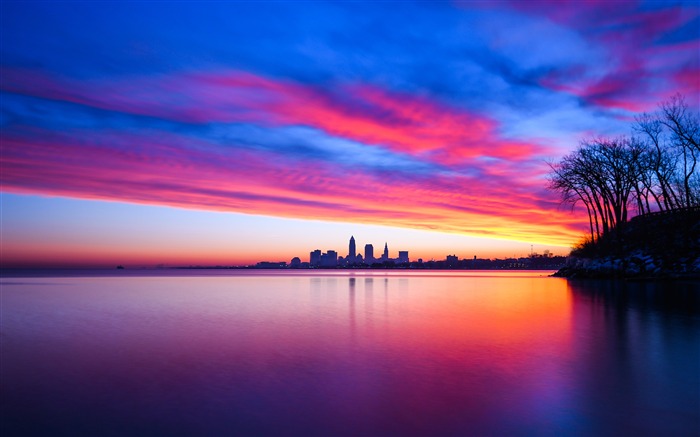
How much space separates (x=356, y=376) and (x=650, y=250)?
3696cm

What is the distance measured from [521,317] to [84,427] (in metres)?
12.5

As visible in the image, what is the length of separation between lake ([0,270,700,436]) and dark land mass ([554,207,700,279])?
22460 mm

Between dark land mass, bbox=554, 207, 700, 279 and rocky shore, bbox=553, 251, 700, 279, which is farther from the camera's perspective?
dark land mass, bbox=554, 207, 700, 279

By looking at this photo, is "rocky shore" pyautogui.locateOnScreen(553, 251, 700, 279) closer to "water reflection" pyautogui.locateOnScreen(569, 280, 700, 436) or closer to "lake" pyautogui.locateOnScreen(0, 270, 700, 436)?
"water reflection" pyautogui.locateOnScreen(569, 280, 700, 436)

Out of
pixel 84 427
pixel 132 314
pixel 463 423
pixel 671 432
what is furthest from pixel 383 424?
pixel 132 314

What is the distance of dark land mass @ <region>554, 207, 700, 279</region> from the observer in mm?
30547

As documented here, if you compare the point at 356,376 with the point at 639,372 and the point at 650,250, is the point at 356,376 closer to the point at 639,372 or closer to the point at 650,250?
the point at 639,372

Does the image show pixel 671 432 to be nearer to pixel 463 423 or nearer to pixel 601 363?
pixel 463 423

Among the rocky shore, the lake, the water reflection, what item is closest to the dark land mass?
the rocky shore

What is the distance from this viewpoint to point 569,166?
45.6m

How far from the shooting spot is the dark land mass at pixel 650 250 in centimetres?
3055

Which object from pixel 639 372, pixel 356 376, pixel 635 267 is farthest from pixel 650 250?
pixel 356 376

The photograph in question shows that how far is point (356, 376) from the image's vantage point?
6.61 m

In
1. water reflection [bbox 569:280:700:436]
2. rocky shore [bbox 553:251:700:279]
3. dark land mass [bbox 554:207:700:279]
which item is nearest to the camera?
water reflection [bbox 569:280:700:436]
